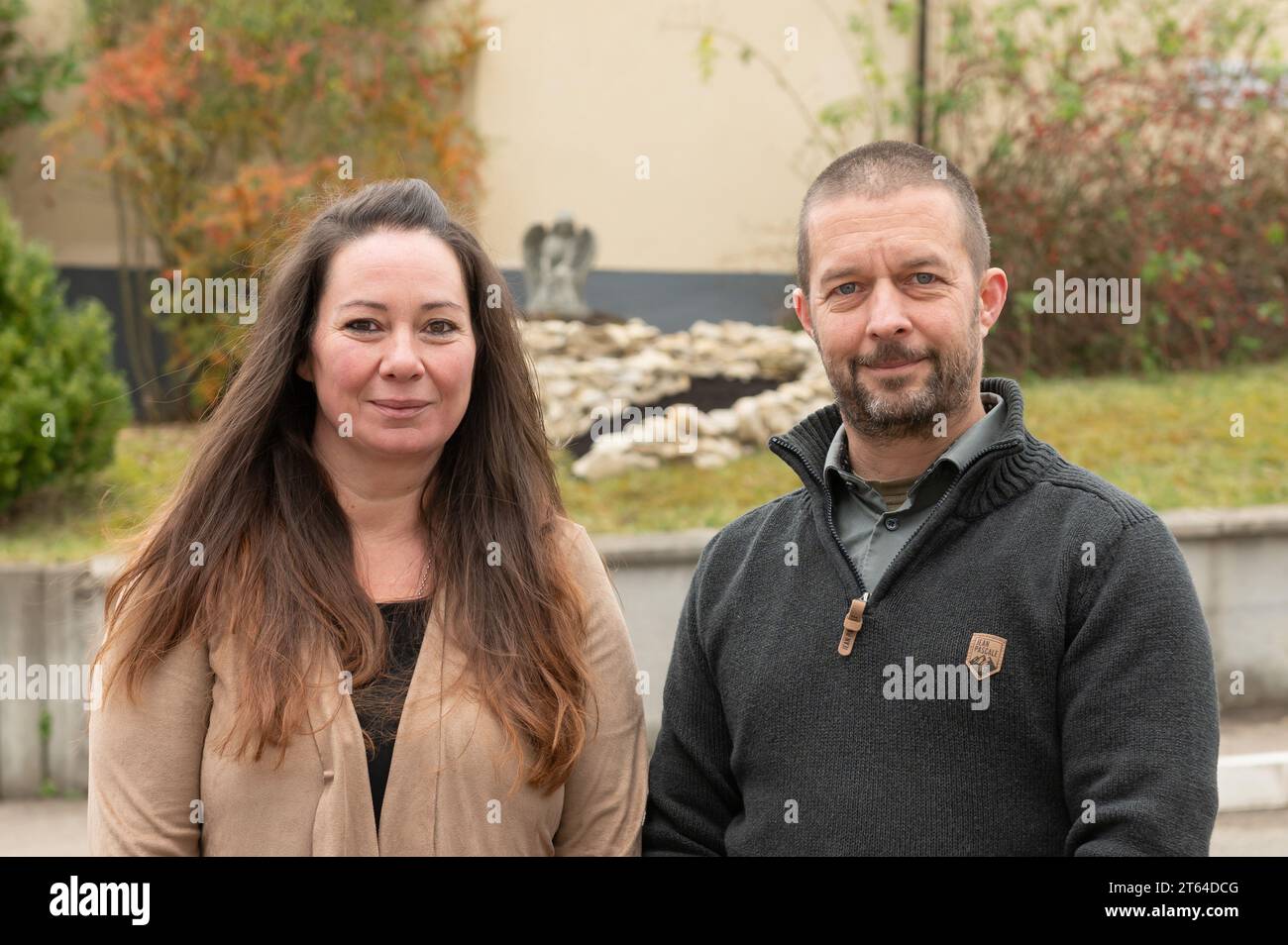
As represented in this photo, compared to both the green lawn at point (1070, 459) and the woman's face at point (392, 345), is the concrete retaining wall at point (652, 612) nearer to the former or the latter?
the green lawn at point (1070, 459)

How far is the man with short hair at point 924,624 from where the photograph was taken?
7.14ft

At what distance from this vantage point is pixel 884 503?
2555mm

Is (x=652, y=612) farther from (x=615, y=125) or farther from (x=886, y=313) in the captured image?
(x=615, y=125)

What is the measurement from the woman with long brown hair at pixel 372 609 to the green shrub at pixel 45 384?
491cm

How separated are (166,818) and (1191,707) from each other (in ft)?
5.69

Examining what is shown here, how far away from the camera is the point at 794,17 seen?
11602 mm

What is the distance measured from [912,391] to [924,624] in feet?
1.33

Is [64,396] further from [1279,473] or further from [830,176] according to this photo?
[1279,473]

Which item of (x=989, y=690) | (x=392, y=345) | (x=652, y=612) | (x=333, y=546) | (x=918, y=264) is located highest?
(x=918, y=264)

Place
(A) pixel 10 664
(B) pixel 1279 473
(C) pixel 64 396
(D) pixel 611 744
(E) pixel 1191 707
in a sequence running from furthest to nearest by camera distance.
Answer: (B) pixel 1279 473 → (C) pixel 64 396 → (A) pixel 10 664 → (D) pixel 611 744 → (E) pixel 1191 707

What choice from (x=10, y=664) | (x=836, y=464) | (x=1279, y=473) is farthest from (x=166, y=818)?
(x=1279, y=473)

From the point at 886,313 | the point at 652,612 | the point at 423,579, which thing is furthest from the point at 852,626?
the point at 652,612

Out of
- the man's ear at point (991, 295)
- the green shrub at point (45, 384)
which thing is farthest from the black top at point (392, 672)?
the green shrub at point (45, 384)

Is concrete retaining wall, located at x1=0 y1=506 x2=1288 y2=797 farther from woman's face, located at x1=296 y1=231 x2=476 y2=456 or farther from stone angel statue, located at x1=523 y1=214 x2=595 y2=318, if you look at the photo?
woman's face, located at x1=296 y1=231 x2=476 y2=456
